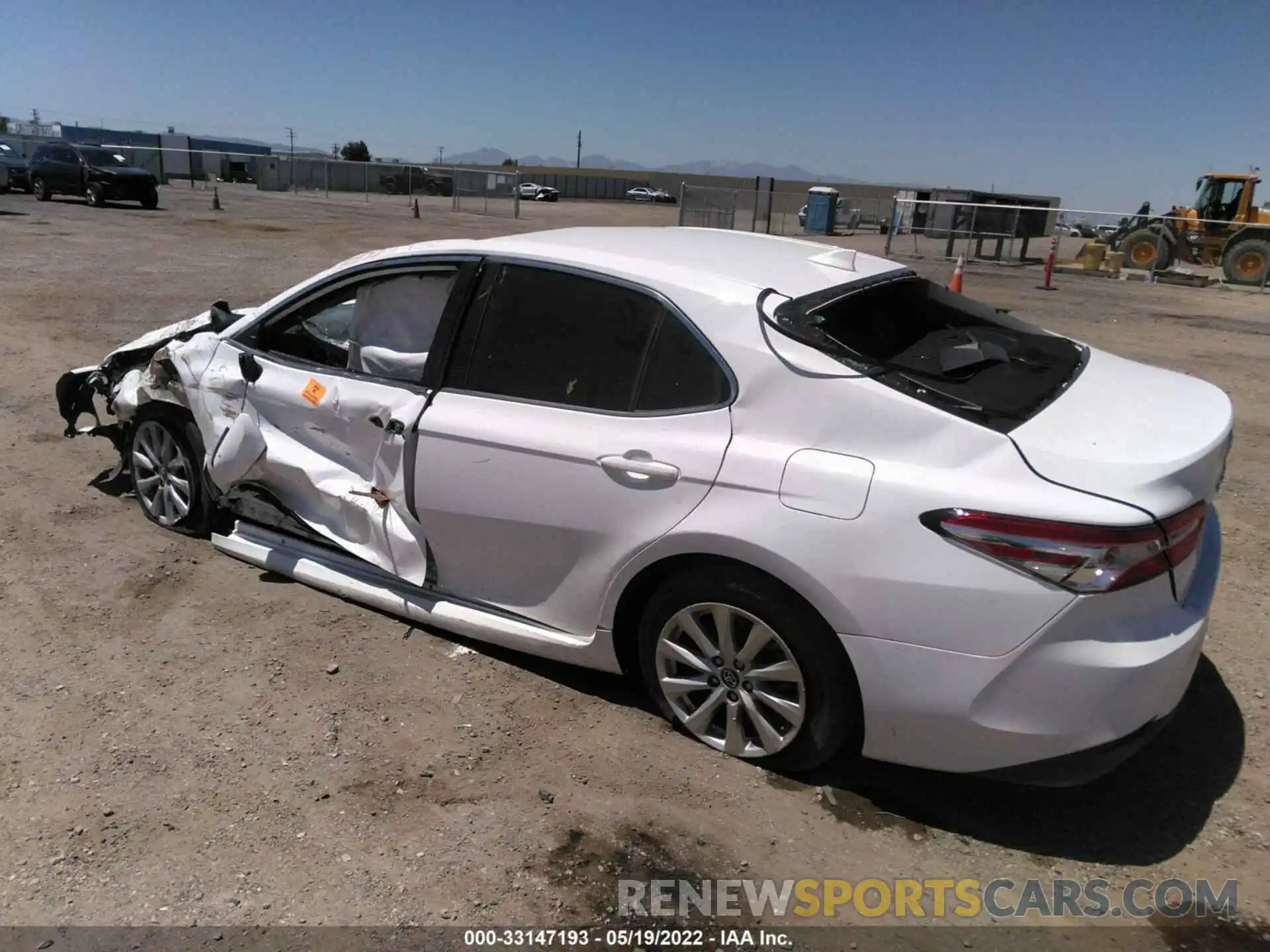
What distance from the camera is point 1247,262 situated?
20438mm

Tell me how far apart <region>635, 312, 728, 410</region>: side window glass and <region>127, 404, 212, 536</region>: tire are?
2.61 meters

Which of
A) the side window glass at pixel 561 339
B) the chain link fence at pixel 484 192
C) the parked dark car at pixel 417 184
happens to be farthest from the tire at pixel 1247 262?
the parked dark car at pixel 417 184

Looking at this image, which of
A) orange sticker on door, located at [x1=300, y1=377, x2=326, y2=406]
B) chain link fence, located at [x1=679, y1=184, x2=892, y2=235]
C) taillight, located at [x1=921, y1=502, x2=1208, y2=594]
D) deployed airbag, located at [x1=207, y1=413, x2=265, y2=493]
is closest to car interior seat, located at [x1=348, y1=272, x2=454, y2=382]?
orange sticker on door, located at [x1=300, y1=377, x2=326, y2=406]

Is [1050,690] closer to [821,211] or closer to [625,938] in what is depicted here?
[625,938]

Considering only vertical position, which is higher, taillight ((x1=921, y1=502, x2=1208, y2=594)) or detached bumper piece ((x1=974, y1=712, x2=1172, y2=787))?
taillight ((x1=921, y1=502, x2=1208, y2=594))

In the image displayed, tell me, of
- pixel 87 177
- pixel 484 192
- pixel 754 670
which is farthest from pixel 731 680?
pixel 484 192

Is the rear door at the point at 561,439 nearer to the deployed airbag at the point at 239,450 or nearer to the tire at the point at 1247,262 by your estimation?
the deployed airbag at the point at 239,450

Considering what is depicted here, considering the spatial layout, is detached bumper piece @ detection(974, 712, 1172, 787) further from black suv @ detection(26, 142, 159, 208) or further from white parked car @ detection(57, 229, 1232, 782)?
black suv @ detection(26, 142, 159, 208)

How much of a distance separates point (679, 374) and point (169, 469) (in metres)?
3.06

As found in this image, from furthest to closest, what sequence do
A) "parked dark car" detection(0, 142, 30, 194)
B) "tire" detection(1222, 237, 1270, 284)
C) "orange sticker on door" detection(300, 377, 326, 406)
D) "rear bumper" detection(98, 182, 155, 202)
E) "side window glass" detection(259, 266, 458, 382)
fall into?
"parked dark car" detection(0, 142, 30, 194)
"rear bumper" detection(98, 182, 155, 202)
"tire" detection(1222, 237, 1270, 284)
"orange sticker on door" detection(300, 377, 326, 406)
"side window glass" detection(259, 266, 458, 382)

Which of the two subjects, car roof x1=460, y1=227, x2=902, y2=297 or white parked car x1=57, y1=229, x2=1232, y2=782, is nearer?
white parked car x1=57, y1=229, x2=1232, y2=782

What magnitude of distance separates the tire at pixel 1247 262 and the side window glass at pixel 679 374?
22.0 metres

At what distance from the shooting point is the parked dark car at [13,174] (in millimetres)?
28359

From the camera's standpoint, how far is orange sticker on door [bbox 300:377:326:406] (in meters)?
3.94
